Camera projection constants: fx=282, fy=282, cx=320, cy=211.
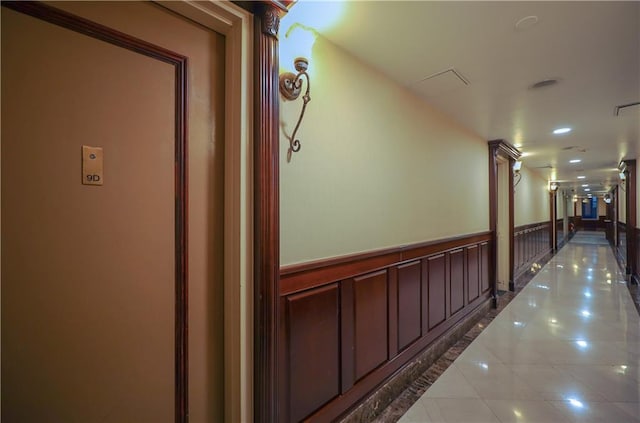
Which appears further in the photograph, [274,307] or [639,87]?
[639,87]

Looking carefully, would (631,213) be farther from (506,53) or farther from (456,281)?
(506,53)

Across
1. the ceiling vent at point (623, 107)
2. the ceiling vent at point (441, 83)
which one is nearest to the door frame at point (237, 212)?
the ceiling vent at point (441, 83)

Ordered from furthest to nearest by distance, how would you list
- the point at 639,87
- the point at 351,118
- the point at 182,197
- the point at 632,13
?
the point at 639,87 → the point at 351,118 → the point at 632,13 → the point at 182,197

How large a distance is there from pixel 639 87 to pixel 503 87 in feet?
3.59

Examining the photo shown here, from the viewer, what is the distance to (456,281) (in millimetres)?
3156

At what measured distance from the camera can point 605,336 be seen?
310cm

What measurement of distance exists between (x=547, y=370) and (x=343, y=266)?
7.31 feet

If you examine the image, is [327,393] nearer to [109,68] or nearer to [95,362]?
[95,362]

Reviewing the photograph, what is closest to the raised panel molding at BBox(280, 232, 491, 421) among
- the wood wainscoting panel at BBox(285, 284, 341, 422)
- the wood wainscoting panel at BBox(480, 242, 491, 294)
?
the wood wainscoting panel at BBox(285, 284, 341, 422)

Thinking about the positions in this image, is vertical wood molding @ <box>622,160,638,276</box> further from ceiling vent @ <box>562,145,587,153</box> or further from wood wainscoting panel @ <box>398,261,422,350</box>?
wood wainscoting panel @ <box>398,261,422,350</box>

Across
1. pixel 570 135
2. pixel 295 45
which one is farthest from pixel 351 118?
pixel 570 135

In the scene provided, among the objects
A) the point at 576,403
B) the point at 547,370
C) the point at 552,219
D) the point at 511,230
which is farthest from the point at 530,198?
the point at 576,403

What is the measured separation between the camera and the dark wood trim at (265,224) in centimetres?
118

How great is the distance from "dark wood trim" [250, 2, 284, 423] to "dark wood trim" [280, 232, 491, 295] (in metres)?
0.23
